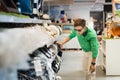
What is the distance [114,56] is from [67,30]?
21.9 ft

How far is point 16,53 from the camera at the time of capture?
910mm

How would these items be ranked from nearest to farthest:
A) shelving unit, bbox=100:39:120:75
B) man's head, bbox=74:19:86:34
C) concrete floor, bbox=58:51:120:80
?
man's head, bbox=74:19:86:34 → concrete floor, bbox=58:51:120:80 → shelving unit, bbox=100:39:120:75

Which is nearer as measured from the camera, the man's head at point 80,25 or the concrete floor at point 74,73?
the man's head at point 80,25

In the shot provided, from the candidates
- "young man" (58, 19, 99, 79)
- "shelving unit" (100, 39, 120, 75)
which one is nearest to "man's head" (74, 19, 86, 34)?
"young man" (58, 19, 99, 79)

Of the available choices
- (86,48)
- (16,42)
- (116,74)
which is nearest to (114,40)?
(116,74)

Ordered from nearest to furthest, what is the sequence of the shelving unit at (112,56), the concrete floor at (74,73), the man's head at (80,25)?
1. the man's head at (80,25)
2. the concrete floor at (74,73)
3. the shelving unit at (112,56)

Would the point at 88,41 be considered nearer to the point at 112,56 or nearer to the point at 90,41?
the point at 90,41

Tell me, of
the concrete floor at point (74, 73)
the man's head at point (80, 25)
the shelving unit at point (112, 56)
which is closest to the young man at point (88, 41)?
the man's head at point (80, 25)

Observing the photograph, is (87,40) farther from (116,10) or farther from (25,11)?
(116,10)

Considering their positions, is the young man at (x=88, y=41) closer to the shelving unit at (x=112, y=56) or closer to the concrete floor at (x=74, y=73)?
the concrete floor at (x=74, y=73)

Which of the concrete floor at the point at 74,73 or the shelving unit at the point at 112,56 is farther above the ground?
the shelving unit at the point at 112,56

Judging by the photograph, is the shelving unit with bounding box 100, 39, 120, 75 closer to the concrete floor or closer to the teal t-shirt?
the concrete floor

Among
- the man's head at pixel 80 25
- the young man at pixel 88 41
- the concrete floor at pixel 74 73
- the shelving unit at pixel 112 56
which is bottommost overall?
the concrete floor at pixel 74 73

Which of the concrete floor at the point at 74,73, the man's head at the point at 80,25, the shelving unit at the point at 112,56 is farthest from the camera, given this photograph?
the shelving unit at the point at 112,56
